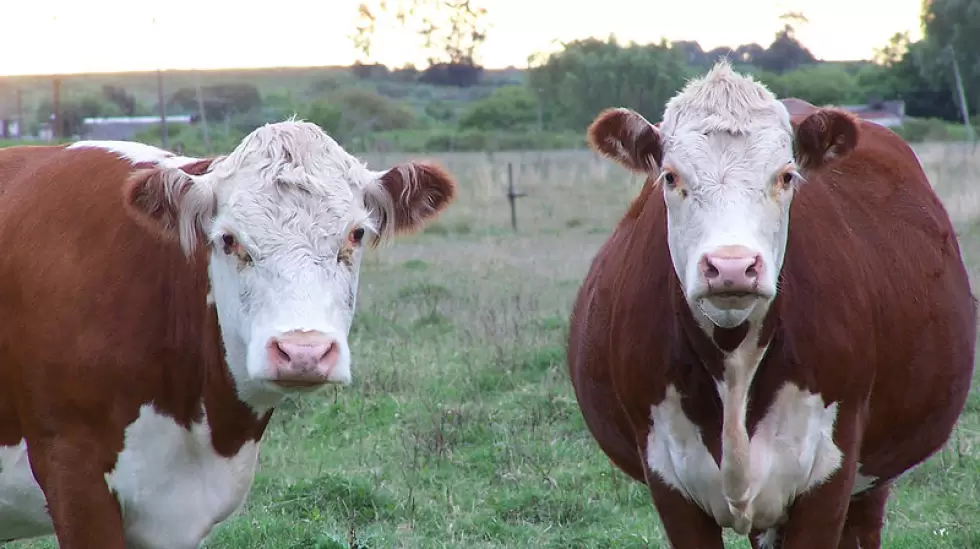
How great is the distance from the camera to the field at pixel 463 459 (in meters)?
5.79

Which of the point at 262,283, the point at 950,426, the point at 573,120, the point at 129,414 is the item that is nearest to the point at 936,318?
the point at 950,426

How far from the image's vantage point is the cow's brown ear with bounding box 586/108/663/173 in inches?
165

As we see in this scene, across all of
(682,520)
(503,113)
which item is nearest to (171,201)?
(682,520)

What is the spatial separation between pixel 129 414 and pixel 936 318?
Answer: 120 inches

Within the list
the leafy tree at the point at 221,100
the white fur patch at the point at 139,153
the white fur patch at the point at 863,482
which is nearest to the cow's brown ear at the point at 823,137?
the white fur patch at the point at 863,482

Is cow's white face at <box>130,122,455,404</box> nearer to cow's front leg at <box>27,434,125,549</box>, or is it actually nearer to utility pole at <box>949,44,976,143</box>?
cow's front leg at <box>27,434,125,549</box>

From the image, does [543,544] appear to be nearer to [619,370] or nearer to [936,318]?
[619,370]

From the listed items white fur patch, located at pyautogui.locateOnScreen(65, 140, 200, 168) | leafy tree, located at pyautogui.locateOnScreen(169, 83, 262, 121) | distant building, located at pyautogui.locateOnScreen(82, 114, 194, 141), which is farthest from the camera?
leafy tree, located at pyautogui.locateOnScreen(169, 83, 262, 121)

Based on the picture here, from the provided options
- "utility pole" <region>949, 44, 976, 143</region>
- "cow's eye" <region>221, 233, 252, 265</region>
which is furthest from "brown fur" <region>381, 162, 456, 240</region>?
"utility pole" <region>949, 44, 976, 143</region>

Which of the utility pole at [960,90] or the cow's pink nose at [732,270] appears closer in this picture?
the cow's pink nose at [732,270]

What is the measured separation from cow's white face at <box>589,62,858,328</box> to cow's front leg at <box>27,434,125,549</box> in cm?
194

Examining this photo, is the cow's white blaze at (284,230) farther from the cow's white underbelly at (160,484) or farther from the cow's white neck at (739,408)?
the cow's white neck at (739,408)

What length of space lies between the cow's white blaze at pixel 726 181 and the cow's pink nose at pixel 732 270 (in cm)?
1

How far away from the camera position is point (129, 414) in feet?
13.0
